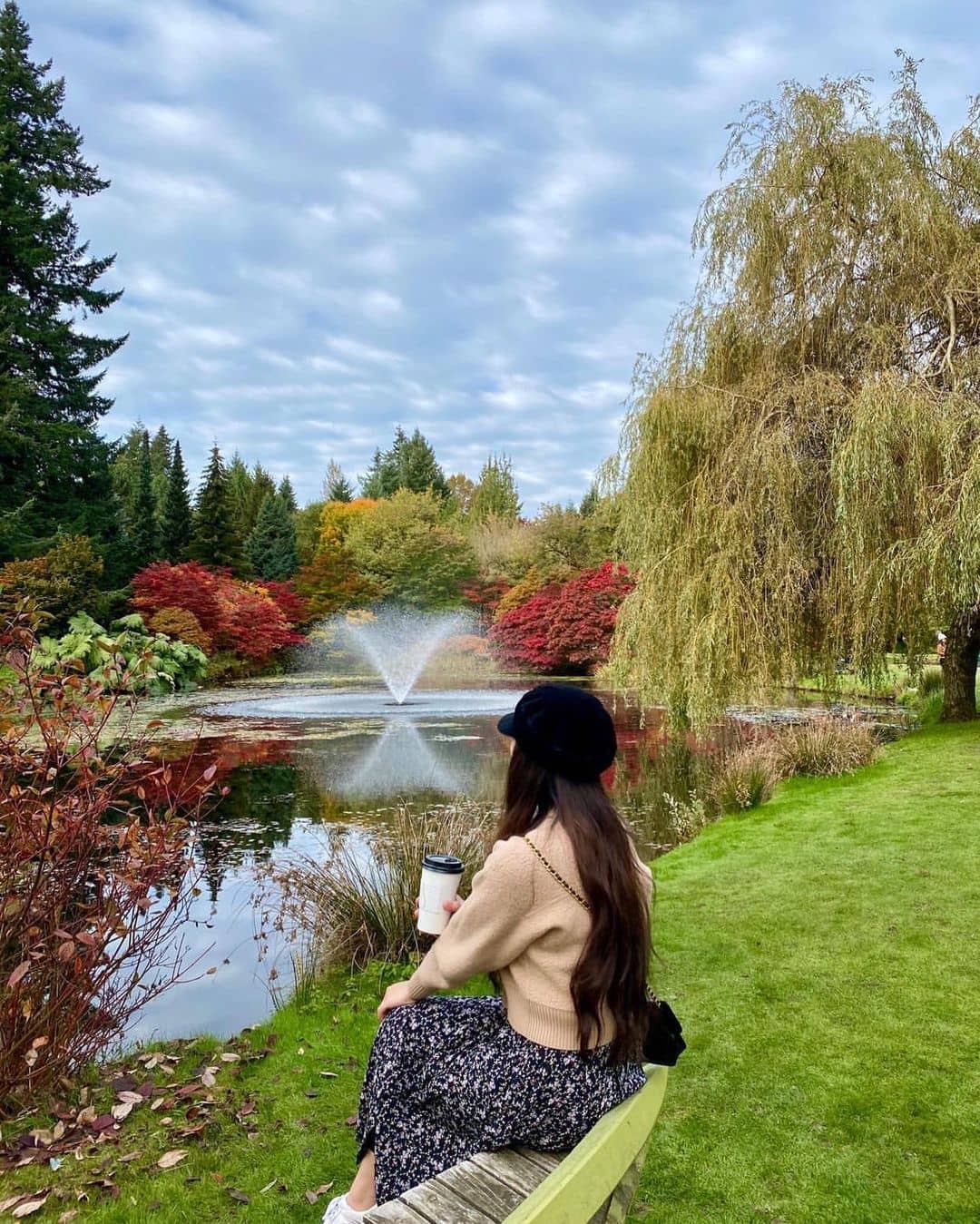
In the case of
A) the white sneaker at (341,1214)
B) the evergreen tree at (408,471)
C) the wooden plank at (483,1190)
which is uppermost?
the evergreen tree at (408,471)

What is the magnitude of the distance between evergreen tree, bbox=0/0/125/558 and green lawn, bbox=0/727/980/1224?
17.0 metres

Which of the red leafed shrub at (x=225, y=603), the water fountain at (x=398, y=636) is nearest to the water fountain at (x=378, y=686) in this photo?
the water fountain at (x=398, y=636)

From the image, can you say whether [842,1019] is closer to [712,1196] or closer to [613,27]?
[712,1196]

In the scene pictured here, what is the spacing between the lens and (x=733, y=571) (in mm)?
7023

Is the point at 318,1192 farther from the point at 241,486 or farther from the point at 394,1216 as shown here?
the point at 241,486

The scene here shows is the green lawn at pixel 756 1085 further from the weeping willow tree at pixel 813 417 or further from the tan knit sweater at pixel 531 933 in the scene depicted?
the weeping willow tree at pixel 813 417

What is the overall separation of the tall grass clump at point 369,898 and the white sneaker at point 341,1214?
215cm

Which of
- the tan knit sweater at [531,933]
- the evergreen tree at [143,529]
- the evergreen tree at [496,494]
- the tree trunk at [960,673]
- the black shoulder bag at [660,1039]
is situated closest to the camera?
the tan knit sweater at [531,933]

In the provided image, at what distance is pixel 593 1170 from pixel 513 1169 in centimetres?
44

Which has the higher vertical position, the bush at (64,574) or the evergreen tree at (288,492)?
the evergreen tree at (288,492)

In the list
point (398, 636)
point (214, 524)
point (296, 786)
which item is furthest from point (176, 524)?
point (296, 786)

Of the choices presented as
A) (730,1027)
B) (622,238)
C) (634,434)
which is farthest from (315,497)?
(730,1027)

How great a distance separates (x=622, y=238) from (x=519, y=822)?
1163 centimetres

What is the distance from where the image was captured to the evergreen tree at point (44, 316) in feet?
60.1
